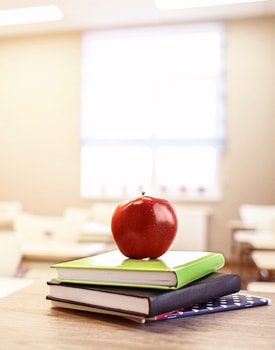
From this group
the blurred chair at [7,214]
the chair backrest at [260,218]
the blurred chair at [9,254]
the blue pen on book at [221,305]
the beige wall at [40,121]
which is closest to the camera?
the blue pen on book at [221,305]

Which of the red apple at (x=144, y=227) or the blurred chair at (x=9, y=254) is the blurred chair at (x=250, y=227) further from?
the red apple at (x=144, y=227)

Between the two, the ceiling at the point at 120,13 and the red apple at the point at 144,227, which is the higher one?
the ceiling at the point at 120,13

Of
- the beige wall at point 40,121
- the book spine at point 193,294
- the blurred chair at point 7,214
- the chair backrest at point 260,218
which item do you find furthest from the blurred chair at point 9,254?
the beige wall at point 40,121

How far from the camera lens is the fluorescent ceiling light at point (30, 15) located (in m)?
6.44

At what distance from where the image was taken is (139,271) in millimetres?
743

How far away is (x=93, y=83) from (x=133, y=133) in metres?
1.05

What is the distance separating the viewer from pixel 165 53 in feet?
23.3

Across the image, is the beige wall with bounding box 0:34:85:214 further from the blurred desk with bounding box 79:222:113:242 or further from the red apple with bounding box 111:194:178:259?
the red apple with bounding box 111:194:178:259

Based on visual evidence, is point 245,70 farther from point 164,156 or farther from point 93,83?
point 93,83

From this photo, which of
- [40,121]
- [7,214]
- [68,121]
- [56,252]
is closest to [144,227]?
[56,252]

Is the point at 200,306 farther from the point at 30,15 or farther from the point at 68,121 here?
the point at 68,121

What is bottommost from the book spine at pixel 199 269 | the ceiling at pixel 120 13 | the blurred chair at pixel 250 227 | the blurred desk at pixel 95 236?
the blurred chair at pixel 250 227

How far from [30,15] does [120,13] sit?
1.32m

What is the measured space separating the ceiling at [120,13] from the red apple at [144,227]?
5.76 metres
